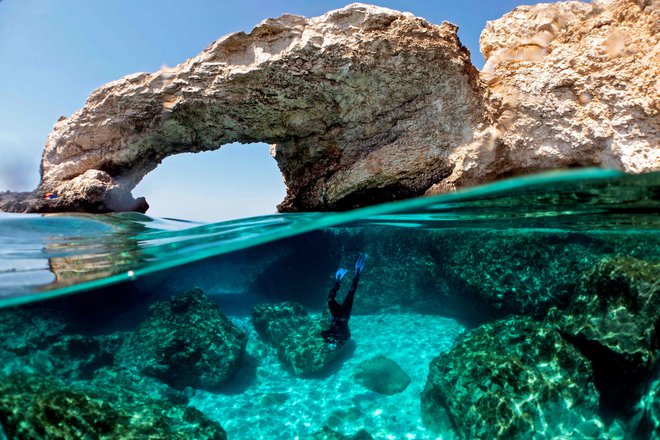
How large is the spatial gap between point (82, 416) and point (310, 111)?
799cm

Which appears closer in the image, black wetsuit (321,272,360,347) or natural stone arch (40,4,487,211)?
natural stone arch (40,4,487,211)

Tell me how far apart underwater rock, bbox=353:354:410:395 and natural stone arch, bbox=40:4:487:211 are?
4879mm

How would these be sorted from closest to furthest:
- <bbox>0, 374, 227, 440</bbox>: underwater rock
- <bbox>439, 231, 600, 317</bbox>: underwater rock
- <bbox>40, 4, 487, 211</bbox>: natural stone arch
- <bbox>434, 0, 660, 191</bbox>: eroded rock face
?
1. <bbox>0, 374, 227, 440</bbox>: underwater rock
2. <bbox>434, 0, 660, 191</bbox>: eroded rock face
3. <bbox>40, 4, 487, 211</bbox>: natural stone arch
4. <bbox>439, 231, 600, 317</bbox>: underwater rock

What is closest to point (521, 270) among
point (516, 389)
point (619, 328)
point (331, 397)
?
point (619, 328)

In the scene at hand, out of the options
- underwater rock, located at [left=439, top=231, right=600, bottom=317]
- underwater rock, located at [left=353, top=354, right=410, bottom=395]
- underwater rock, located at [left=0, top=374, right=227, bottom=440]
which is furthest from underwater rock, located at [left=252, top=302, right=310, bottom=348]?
underwater rock, located at [left=439, top=231, right=600, bottom=317]

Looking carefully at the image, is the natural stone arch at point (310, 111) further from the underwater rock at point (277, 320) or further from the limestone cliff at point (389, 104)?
the underwater rock at point (277, 320)

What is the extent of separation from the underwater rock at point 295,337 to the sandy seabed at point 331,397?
30 centimetres

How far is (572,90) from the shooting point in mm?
7523

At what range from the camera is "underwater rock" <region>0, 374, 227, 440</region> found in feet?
15.6

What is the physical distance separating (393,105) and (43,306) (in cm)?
1187

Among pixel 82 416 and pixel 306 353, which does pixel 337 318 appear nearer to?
pixel 306 353

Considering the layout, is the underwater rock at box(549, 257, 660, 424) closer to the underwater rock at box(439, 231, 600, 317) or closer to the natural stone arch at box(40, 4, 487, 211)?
the underwater rock at box(439, 231, 600, 317)

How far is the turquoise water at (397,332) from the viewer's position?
594 centimetres

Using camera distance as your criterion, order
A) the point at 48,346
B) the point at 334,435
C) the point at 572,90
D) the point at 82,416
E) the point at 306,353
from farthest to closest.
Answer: the point at 306,353 < the point at 48,346 < the point at 572,90 < the point at 334,435 < the point at 82,416
